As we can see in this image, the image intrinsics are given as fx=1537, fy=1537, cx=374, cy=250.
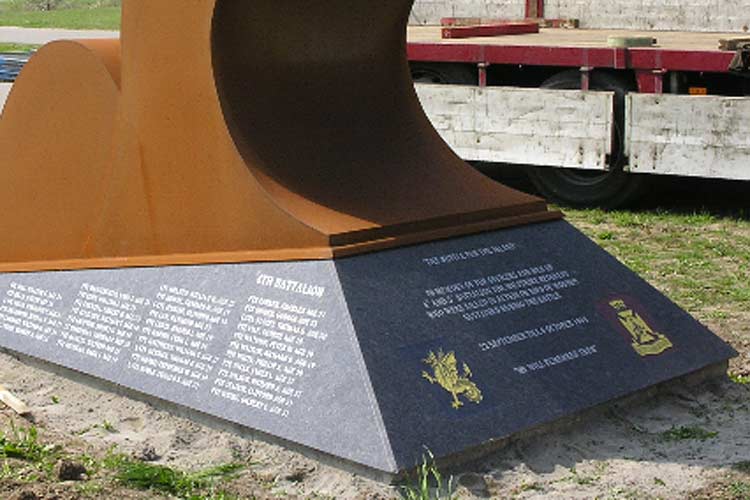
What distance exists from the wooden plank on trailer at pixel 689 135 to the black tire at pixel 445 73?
61.3 inches

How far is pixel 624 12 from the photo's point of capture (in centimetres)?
1267

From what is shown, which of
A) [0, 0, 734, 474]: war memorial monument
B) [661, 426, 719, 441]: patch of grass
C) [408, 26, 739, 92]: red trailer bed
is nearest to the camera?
[0, 0, 734, 474]: war memorial monument

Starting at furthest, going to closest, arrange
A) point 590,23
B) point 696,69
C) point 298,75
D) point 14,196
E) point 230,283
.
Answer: point 590,23 → point 696,69 → point 14,196 → point 298,75 → point 230,283

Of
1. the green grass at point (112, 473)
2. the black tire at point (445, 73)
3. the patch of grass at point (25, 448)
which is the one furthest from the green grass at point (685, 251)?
the patch of grass at point (25, 448)

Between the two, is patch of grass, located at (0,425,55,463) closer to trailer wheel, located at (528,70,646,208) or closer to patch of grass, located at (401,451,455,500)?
patch of grass, located at (401,451,455,500)

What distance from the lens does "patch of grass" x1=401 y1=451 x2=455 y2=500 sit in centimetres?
477

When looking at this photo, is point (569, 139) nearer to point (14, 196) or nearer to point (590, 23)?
point (590, 23)

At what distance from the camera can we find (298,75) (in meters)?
6.07

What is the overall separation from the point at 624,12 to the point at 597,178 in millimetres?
2418

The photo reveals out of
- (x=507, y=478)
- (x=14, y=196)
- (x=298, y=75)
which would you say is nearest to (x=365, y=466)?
(x=507, y=478)

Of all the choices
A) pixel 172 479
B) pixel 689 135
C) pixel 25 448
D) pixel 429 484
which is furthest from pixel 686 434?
pixel 689 135

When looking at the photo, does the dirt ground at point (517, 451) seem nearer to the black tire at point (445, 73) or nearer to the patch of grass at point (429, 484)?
the patch of grass at point (429, 484)

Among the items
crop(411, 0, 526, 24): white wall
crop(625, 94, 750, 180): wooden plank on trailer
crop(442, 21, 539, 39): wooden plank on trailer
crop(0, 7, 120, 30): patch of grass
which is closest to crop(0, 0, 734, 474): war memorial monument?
crop(625, 94, 750, 180): wooden plank on trailer

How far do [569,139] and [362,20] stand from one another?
184 inches
